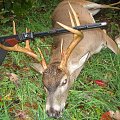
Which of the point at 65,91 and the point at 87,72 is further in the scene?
the point at 87,72

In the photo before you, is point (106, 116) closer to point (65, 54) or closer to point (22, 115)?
point (65, 54)

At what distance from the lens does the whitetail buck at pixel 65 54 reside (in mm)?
5504

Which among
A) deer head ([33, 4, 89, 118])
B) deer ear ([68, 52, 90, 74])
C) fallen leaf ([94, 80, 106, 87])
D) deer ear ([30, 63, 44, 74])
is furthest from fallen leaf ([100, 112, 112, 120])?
deer ear ([30, 63, 44, 74])

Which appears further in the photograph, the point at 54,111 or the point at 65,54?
the point at 65,54

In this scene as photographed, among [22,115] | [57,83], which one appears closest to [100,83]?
[57,83]

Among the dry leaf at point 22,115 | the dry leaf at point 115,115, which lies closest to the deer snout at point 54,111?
the dry leaf at point 22,115

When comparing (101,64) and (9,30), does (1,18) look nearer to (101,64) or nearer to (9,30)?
(9,30)

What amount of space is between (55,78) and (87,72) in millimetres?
1082

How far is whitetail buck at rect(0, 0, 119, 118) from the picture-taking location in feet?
18.1

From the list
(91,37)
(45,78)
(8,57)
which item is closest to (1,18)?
(8,57)

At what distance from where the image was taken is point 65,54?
5609mm

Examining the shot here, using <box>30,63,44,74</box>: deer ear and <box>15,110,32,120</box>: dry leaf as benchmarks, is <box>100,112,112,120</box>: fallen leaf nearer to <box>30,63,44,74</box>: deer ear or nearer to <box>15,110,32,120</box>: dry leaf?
<box>15,110,32,120</box>: dry leaf

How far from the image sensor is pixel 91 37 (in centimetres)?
661

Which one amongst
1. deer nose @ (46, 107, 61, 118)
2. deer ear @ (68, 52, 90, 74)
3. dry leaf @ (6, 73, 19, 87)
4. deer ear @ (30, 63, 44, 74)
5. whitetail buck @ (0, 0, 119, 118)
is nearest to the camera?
deer nose @ (46, 107, 61, 118)
